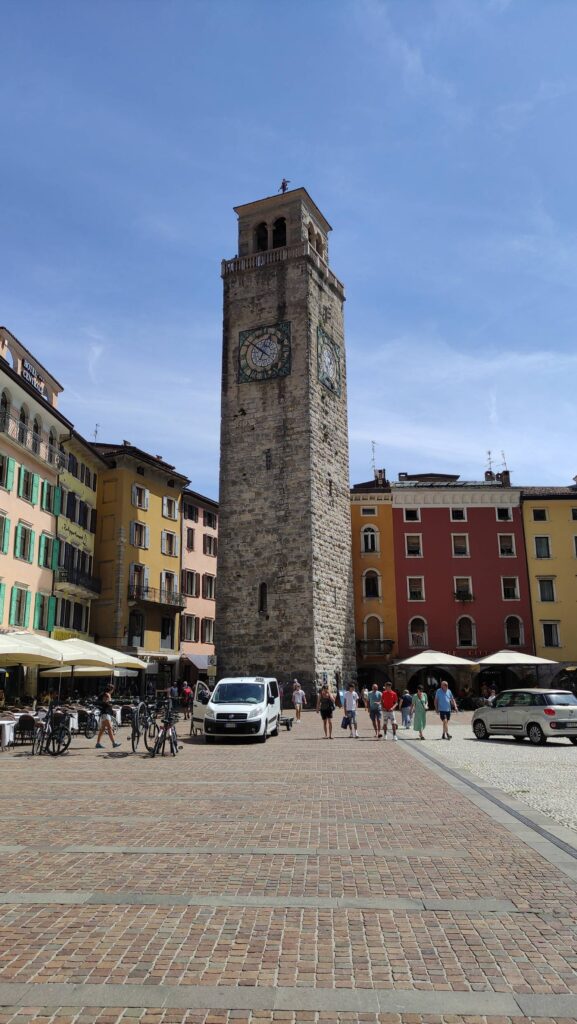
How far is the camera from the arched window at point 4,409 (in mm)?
26500

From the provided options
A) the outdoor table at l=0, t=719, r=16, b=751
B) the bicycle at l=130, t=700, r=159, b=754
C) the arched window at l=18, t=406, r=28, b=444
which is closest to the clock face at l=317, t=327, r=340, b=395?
the arched window at l=18, t=406, r=28, b=444

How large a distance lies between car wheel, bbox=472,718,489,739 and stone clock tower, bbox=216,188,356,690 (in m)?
12.8

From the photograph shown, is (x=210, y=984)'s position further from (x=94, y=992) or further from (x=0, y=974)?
(x=0, y=974)

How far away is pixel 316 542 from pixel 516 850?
1106 inches

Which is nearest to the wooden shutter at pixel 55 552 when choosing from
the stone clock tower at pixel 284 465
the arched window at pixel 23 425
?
the arched window at pixel 23 425

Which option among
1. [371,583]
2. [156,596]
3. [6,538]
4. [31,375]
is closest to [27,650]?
[6,538]

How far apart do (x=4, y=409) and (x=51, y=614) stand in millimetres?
8522

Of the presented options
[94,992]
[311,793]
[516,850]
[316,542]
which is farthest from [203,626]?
[94,992]

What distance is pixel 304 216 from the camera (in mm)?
40469

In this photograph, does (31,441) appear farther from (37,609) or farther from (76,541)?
(76,541)

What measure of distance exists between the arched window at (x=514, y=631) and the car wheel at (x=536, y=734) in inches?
886

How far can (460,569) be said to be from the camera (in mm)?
42406

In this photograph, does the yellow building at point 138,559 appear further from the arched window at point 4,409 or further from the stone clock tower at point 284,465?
the arched window at point 4,409

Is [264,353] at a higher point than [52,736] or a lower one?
higher
